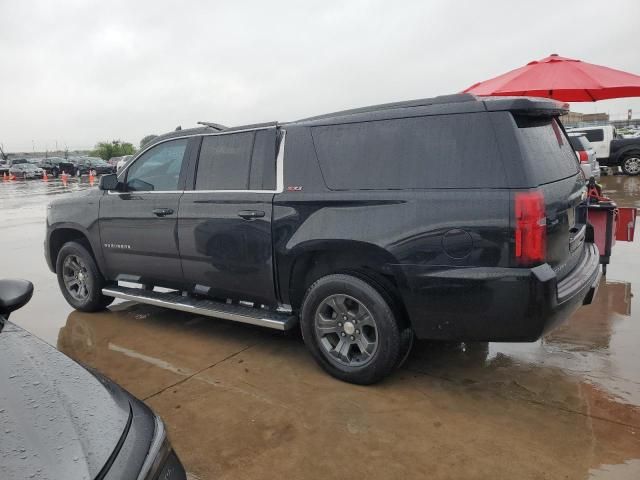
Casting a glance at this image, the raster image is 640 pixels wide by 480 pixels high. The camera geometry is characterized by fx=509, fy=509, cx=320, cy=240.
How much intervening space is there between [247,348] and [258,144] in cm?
171

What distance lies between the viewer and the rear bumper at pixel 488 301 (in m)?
2.91

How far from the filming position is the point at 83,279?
538 cm

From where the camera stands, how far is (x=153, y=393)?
11.8ft

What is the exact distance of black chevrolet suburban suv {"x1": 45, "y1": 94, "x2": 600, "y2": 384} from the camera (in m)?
2.97

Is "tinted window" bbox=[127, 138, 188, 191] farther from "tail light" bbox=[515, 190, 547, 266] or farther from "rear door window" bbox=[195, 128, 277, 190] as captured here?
"tail light" bbox=[515, 190, 547, 266]

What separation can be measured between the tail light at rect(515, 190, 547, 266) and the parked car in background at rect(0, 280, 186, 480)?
2104 mm

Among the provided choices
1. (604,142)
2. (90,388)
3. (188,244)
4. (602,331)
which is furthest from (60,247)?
(604,142)

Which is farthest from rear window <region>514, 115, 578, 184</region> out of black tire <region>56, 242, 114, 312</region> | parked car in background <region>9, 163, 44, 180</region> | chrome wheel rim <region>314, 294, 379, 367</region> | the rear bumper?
parked car in background <region>9, 163, 44, 180</region>

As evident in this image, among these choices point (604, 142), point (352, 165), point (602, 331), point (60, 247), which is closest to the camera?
point (352, 165)

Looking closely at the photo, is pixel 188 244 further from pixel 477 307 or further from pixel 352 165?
pixel 477 307

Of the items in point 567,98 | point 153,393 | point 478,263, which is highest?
point 567,98

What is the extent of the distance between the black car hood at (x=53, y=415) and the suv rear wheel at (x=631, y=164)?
778 inches

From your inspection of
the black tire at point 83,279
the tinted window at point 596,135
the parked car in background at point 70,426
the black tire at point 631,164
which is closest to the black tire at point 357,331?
the parked car in background at point 70,426

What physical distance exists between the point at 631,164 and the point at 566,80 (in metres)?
13.4
